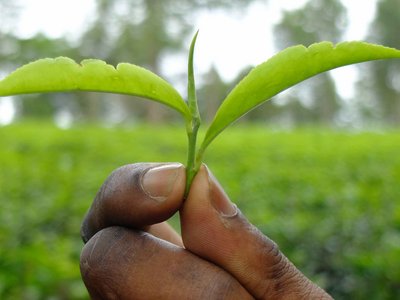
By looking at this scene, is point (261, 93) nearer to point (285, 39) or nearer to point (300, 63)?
point (300, 63)

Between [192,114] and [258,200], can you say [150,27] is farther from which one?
[192,114]

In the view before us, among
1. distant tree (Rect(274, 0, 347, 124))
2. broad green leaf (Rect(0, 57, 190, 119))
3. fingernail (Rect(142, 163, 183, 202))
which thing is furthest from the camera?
distant tree (Rect(274, 0, 347, 124))

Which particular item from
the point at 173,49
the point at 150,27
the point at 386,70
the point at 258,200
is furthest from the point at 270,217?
the point at 386,70

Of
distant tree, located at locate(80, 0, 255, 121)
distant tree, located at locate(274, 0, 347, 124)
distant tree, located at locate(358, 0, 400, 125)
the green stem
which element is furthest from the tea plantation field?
distant tree, located at locate(358, 0, 400, 125)

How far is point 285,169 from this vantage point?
3307 millimetres

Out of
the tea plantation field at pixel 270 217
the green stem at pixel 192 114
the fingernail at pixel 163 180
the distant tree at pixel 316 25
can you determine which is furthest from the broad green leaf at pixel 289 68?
the distant tree at pixel 316 25

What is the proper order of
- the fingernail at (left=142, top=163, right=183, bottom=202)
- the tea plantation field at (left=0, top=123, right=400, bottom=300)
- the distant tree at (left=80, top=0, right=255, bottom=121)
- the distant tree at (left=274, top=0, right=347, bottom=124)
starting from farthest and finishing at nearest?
the distant tree at (left=274, top=0, right=347, bottom=124)
the distant tree at (left=80, top=0, right=255, bottom=121)
the tea plantation field at (left=0, top=123, right=400, bottom=300)
the fingernail at (left=142, top=163, right=183, bottom=202)

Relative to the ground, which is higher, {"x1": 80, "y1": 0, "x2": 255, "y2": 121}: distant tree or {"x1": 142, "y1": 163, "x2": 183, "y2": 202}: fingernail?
{"x1": 142, "y1": 163, "x2": 183, "y2": 202}: fingernail

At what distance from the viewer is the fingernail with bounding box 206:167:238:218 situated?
0.86 meters

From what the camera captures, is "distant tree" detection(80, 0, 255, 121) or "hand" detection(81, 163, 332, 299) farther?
"distant tree" detection(80, 0, 255, 121)

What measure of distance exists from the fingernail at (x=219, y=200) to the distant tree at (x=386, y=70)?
2067cm

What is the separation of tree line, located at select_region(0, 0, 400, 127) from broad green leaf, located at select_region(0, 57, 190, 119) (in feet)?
15.5

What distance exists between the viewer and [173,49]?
15.7 metres

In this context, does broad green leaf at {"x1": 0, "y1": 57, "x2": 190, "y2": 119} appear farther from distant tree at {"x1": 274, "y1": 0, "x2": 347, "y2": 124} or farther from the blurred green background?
distant tree at {"x1": 274, "y1": 0, "x2": 347, "y2": 124}
